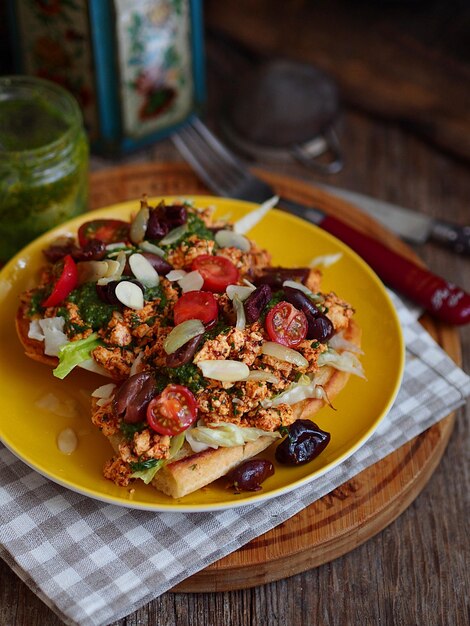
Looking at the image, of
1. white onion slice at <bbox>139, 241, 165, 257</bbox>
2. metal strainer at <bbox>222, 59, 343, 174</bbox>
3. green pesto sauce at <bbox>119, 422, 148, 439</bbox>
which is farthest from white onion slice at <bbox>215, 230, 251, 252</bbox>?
metal strainer at <bbox>222, 59, 343, 174</bbox>

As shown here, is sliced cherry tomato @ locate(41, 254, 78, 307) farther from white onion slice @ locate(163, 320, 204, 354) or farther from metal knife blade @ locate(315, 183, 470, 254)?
metal knife blade @ locate(315, 183, 470, 254)

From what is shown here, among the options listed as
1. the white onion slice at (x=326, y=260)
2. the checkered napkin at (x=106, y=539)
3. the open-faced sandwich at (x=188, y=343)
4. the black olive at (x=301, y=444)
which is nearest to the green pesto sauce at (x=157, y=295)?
the open-faced sandwich at (x=188, y=343)

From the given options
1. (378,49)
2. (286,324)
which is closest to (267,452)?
(286,324)

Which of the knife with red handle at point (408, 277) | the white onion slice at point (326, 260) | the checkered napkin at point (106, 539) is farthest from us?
the knife with red handle at point (408, 277)

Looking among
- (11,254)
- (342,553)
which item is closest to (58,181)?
(11,254)

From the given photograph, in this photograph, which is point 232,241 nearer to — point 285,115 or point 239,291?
point 239,291

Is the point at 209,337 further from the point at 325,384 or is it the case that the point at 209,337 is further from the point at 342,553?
the point at 342,553

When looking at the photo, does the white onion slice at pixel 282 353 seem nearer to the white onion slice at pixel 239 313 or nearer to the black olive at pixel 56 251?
the white onion slice at pixel 239 313
